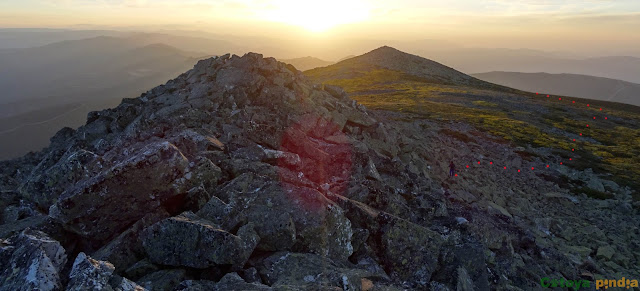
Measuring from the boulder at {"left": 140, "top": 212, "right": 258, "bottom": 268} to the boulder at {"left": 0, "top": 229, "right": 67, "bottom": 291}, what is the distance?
248 centimetres

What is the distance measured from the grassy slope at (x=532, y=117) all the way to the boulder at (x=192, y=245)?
1798 inches

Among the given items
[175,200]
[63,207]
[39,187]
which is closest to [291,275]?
[175,200]

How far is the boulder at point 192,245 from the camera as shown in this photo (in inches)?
413

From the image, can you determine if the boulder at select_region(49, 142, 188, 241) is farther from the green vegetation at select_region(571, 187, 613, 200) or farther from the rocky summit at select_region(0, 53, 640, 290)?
the green vegetation at select_region(571, 187, 613, 200)

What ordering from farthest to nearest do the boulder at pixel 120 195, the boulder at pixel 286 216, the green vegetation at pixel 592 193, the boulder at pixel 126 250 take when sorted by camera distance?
the green vegetation at pixel 592 193, the boulder at pixel 120 195, the boulder at pixel 286 216, the boulder at pixel 126 250

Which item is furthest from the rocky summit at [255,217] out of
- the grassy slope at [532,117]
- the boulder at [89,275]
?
the grassy slope at [532,117]

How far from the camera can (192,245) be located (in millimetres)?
10609

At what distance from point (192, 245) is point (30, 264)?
12.8 feet

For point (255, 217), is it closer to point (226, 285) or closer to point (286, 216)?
point (286, 216)

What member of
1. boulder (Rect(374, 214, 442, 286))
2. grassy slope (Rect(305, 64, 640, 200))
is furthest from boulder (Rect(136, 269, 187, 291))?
→ grassy slope (Rect(305, 64, 640, 200))

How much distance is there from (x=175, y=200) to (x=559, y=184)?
138ft

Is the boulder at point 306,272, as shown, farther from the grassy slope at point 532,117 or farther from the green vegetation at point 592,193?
the grassy slope at point 532,117

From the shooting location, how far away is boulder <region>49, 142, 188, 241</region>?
12.2 meters

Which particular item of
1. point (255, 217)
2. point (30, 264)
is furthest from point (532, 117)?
point (30, 264)
